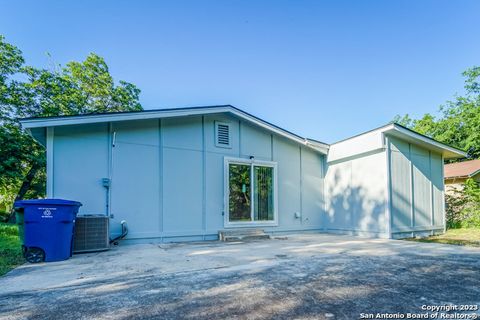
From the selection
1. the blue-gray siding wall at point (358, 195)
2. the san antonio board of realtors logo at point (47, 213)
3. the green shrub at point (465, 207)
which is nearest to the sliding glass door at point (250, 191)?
the blue-gray siding wall at point (358, 195)

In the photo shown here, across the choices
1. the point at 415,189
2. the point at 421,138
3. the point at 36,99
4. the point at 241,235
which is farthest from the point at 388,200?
the point at 36,99

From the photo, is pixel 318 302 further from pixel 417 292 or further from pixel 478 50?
pixel 478 50

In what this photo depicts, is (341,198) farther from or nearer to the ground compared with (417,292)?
farther from the ground

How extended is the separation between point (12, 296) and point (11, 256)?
9.30 feet

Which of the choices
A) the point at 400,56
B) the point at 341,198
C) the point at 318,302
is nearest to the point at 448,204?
the point at 341,198

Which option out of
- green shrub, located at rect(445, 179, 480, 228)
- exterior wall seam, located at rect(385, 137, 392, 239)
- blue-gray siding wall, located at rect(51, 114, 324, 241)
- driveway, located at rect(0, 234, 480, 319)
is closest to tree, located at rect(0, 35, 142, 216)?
blue-gray siding wall, located at rect(51, 114, 324, 241)

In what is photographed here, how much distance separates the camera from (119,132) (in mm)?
6387

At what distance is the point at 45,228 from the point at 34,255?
1.52ft

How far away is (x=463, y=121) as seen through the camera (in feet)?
63.9

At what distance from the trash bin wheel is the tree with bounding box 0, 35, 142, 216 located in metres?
11.3

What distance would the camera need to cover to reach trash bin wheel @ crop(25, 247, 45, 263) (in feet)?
14.2

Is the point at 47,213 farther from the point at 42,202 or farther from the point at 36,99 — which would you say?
the point at 36,99

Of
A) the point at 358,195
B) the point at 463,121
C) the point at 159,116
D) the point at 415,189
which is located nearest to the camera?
the point at 159,116

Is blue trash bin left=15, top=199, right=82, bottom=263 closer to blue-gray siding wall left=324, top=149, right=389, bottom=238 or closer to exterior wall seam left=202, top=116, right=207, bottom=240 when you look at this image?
exterior wall seam left=202, top=116, right=207, bottom=240
